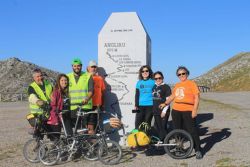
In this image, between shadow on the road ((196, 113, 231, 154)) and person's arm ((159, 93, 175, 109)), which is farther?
shadow on the road ((196, 113, 231, 154))

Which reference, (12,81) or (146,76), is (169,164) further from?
(12,81)

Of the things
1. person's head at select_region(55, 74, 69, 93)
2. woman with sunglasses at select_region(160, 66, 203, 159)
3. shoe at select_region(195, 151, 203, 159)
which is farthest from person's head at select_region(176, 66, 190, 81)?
person's head at select_region(55, 74, 69, 93)

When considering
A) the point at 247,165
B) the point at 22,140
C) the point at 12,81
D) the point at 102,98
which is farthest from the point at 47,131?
the point at 12,81

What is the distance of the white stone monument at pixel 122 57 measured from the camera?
34.0ft

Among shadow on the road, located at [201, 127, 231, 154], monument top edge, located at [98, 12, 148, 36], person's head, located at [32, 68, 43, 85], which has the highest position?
monument top edge, located at [98, 12, 148, 36]

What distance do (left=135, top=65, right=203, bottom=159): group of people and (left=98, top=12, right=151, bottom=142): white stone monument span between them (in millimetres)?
794

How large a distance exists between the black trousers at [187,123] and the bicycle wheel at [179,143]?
0.16 m

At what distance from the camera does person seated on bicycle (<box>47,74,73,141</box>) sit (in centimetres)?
882

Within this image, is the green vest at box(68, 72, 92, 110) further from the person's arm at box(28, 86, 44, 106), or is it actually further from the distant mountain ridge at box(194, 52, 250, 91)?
the distant mountain ridge at box(194, 52, 250, 91)

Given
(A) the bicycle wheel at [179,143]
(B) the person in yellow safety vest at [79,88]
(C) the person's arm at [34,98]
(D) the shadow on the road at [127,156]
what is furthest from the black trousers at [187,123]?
(C) the person's arm at [34,98]

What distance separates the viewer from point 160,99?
9.61 metres

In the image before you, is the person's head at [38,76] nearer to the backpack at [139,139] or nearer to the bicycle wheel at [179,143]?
the backpack at [139,139]

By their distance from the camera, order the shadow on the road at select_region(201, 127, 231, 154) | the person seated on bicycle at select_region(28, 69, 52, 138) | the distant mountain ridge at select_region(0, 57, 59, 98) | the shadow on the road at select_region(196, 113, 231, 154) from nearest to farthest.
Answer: the person seated on bicycle at select_region(28, 69, 52, 138) < the shadow on the road at select_region(201, 127, 231, 154) < the shadow on the road at select_region(196, 113, 231, 154) < the distant mountain ridge at select_region(0, 57, 59, 98)

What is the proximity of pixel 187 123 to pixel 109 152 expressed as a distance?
5.74 feet
